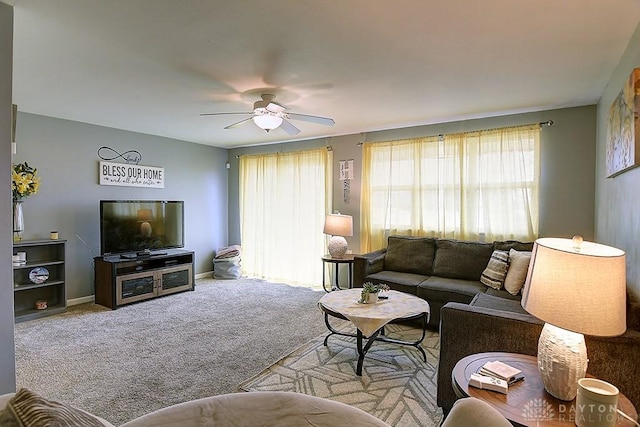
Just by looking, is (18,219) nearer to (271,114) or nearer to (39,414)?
(271,114)

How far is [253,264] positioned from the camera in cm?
637

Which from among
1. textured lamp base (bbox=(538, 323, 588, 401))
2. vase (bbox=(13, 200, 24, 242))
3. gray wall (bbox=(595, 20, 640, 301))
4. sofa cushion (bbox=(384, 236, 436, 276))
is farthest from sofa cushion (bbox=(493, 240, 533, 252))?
vase (bbox=(13, 200, 24, 242))

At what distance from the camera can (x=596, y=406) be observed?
1.17 m

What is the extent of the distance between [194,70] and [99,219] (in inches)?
124

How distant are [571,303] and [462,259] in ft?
9.38

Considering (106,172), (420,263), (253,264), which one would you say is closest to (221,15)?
(420,263)

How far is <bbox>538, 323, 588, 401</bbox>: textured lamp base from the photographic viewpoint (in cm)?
136

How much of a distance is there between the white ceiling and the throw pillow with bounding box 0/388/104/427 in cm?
188

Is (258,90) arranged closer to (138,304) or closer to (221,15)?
(221,15)

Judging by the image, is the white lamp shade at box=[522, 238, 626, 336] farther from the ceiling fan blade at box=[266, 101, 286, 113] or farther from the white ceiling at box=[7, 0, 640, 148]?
the ceiling fan blade at box=[266, 101, 286, 113]

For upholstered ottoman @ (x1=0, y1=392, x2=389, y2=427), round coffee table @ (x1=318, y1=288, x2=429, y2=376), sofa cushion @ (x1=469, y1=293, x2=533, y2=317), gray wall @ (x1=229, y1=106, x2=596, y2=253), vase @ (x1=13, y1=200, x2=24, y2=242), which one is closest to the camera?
upholstered ottoman @ (x1=0, y1=392, x2=389, y2=427)

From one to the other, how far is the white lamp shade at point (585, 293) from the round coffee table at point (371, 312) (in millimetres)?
1425

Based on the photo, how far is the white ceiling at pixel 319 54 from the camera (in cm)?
192

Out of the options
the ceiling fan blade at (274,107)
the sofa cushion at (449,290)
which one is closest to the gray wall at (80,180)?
the ceiling fan blade at (274,107)
